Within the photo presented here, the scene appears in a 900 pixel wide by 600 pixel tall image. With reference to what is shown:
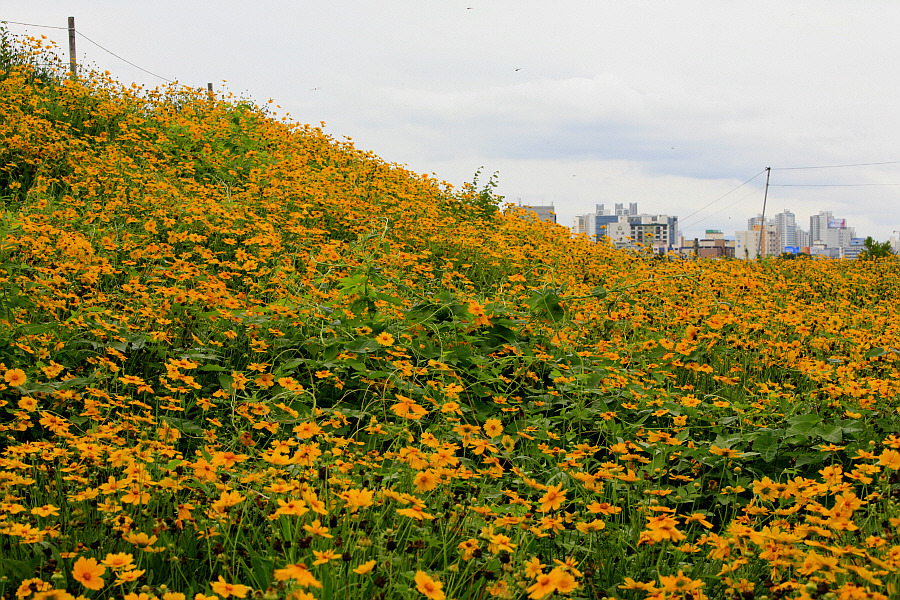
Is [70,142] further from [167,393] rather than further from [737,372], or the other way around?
[737,372]

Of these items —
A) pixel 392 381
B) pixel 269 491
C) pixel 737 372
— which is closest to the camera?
pixel 269 491

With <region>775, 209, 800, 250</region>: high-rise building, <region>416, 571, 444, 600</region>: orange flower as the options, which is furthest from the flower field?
<region>775, 209, 800, 250</region>: high-rise building

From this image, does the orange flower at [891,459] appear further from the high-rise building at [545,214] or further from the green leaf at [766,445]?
the high-rise building at [545,214]

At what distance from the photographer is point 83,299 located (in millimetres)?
3252

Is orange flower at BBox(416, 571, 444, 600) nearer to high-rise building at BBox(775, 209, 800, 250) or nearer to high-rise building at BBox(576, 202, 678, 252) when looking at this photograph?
high-rise building at BBox(576, 202, 678, 252)

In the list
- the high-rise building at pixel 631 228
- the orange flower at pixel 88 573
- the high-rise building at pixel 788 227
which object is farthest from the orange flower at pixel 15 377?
the high-rise building at pixel 788 227

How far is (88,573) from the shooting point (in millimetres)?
1276

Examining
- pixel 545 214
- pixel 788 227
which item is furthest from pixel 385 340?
pixel 788 227

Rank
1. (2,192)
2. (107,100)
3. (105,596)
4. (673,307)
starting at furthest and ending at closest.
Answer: (107,100) → (2,192) → (673,307) → (105,596)

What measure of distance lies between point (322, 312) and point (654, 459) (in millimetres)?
1609

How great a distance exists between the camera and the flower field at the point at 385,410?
152 centimetres

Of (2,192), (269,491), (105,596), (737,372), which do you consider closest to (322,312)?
(269,491)

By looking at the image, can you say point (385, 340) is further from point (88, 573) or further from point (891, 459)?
point (891, 459)

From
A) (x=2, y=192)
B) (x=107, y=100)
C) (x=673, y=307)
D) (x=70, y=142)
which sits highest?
(x=107, y=100)
